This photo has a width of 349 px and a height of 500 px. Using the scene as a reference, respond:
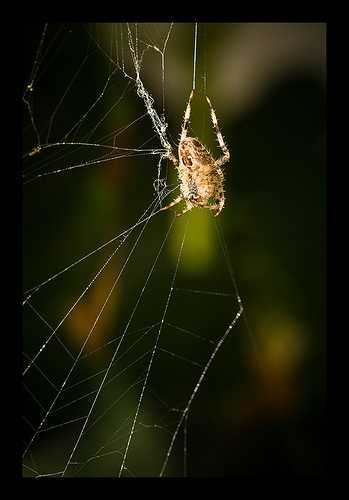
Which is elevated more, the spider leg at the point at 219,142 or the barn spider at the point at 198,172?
the spider leg at the point at 219,142

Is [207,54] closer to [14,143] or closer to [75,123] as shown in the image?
[75,123]

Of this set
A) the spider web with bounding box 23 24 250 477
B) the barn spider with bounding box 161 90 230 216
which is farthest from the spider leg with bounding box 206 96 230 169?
the spider web with bounding box 23 24 250 477

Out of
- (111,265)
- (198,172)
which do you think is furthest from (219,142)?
(111,265)

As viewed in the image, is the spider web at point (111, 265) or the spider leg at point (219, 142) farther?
the spider leg at point (219, 142)

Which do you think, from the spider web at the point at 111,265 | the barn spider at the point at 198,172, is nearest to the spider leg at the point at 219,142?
the barn spider at the point at 198,172

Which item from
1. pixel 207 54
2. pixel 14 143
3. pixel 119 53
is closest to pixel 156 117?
pixel 119 53

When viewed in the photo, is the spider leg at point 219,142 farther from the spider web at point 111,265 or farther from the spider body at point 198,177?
the spider web at point 111,265

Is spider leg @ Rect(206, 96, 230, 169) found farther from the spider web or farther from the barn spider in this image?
the spider web
